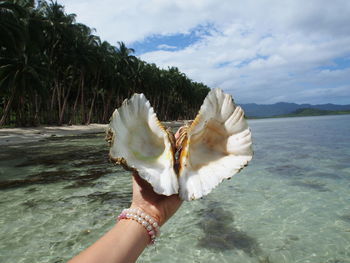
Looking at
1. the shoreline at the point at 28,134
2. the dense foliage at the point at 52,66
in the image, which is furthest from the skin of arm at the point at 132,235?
the dense foliage at the point at 52,66

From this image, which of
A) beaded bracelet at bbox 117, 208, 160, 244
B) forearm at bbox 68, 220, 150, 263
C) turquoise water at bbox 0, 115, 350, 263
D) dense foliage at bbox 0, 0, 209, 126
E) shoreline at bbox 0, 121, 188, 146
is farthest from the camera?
dense foliage at bbox 0, 0, 209, 126

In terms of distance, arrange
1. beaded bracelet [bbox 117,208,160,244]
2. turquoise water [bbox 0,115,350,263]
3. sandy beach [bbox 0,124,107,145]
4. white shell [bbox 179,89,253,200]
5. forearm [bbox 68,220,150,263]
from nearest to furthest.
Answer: forearm [bbox 68,220,150,263]
beaded bracelet [bbox 117,208,160,244]
white shell [bbox 179,89,253,200]
turquoise water [bbox 0,115,350,263]
sandy beach [bbox 0,124,107,145]

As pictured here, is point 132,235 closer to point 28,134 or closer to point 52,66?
point 28,134

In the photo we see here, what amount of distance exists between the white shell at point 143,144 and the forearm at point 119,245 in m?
0.20

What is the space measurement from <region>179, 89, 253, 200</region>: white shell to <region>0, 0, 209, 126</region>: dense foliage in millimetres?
24917

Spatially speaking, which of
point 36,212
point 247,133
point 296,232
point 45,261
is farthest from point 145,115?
point 36,212

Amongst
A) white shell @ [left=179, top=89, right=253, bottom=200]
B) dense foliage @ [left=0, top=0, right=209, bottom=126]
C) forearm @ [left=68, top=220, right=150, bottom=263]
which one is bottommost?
forearm @ [left=68, top=220, right=150, bottom=263]

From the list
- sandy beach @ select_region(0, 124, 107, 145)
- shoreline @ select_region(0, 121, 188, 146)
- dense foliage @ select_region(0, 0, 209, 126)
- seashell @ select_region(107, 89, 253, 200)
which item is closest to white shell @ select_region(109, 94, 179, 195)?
seashell @ select_region(107, 89, 253, 200)

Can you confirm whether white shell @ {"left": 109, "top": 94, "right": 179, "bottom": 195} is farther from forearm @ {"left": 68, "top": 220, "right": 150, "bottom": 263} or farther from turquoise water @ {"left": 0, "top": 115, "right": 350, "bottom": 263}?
turquoise water @ {"left": 0, "top": 115, "right": 350, "bottom": 263}

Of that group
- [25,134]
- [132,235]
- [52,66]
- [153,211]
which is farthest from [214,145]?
[52,66]

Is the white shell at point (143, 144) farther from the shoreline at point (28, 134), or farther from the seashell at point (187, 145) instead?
the shoreline at point (28, 134)

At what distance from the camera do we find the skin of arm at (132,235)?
1.06 metres

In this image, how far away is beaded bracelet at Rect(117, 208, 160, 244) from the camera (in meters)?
1.25

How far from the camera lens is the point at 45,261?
3.52 m
